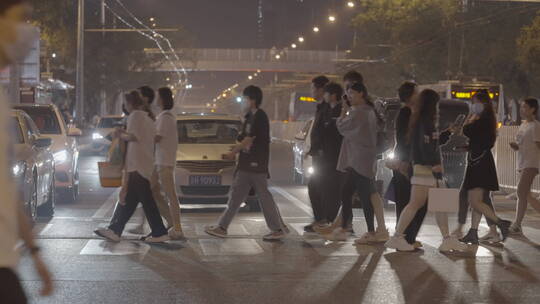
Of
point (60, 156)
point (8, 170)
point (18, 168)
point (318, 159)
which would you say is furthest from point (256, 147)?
point (8, 170)

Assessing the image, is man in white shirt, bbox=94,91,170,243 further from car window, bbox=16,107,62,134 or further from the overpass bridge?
the overpass bridge

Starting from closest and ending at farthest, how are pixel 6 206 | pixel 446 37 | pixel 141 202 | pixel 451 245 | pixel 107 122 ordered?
pixel 6 206, pixel 451 245, pixel 141 202, pixel 107 122, pixel 446 37

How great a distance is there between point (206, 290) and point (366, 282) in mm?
1401

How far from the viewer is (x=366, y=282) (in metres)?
9.06

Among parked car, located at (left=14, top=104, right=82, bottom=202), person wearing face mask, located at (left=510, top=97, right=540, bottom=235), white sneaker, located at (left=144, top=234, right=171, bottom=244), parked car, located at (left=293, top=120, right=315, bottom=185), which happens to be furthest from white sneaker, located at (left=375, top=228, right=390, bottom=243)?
parked car, located at (left=293, top=120, right=315, bottom=185)

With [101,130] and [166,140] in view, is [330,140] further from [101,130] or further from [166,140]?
[101,130]

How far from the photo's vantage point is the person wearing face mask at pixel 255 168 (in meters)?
11.9

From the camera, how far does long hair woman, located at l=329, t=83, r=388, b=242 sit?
11695 millimetres

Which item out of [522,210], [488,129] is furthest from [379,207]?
[522,210]

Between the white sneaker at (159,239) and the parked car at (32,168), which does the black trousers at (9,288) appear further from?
the parked car at (32,168)

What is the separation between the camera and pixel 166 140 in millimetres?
11859

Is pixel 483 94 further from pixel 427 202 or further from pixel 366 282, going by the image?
pixel 366 282

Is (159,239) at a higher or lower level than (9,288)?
lower

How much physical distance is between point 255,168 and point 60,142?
22.3 feet
